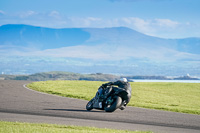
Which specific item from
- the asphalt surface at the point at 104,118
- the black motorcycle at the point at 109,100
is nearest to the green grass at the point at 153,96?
the asphalt surface at the point at 104,118

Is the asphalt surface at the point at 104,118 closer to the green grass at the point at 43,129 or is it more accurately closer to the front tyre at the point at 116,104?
the front tyre at the point at 116,104

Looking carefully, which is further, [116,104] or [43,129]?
[116,104]

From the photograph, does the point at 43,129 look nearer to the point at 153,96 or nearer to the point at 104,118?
the point at 104,118

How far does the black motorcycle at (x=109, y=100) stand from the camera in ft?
51.6

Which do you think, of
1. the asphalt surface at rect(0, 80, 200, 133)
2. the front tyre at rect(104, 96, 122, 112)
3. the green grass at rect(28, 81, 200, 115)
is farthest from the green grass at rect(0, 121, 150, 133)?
the green grass at rect(28, 81, 200, 115)

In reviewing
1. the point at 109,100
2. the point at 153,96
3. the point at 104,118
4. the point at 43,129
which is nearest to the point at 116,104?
the point at 109,100

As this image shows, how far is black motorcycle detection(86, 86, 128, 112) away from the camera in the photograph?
1573cm

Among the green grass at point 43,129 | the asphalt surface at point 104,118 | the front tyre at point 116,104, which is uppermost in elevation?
the front tyre at point 116,104

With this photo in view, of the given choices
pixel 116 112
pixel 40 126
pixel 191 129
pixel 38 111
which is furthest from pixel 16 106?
pixel 191 129

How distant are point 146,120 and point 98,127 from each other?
2.70m

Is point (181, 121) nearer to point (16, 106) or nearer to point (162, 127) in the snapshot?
point (162, 127)

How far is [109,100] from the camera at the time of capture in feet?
52.6

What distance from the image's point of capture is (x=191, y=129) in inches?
489

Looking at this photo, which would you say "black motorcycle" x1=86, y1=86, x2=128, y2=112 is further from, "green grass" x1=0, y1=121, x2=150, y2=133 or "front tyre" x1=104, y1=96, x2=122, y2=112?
"green grass" x1=0, y1=121, x2=150, y2=133
